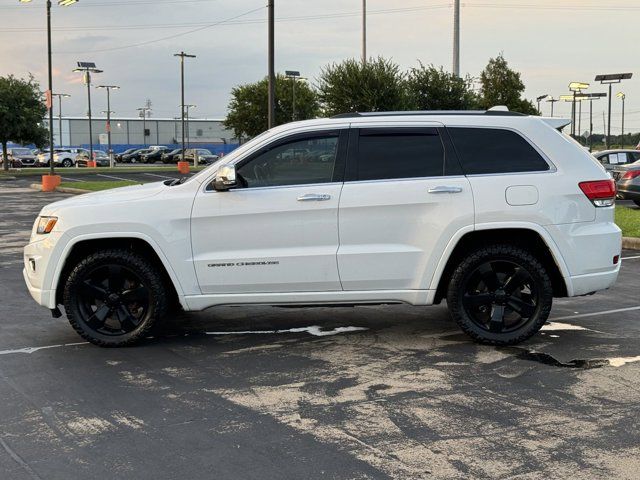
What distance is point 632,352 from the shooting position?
632 cm

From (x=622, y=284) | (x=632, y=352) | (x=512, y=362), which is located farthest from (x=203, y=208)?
(x=622, y=284)

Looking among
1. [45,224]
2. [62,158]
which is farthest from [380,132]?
[62,158]

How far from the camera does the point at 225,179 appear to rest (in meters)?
6.24

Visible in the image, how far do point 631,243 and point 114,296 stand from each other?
9.51 meters

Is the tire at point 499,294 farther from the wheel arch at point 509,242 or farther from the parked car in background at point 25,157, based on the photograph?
the parked car in background at point 25,157

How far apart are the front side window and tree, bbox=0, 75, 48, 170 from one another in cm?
4611

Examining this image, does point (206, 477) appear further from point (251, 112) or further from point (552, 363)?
point (251, 112)

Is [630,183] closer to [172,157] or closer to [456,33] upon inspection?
[456,33]

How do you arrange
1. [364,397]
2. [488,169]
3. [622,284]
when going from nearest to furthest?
[364,397] → [488,169] → [622,284]

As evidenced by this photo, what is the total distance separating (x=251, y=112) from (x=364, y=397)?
200ft

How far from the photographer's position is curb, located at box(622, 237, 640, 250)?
1284cm

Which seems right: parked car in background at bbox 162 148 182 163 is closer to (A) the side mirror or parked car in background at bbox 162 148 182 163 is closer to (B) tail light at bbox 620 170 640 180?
(B) tail light at bbox 620 170 640 180

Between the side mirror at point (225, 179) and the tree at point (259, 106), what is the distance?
5806 cm

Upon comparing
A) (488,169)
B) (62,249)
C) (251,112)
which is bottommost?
(62,249)
